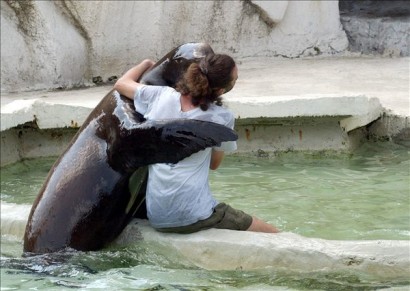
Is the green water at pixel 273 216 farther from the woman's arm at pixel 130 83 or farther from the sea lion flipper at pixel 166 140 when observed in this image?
the woman's arm at pixel 130 83

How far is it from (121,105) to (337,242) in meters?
1.40

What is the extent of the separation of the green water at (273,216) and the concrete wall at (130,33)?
185cm

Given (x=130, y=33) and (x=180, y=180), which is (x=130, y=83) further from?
(x=130, y=33)

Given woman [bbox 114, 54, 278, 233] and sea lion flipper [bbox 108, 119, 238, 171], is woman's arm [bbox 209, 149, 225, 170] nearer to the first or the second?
woman [bbox 114, 54, 278, 233]

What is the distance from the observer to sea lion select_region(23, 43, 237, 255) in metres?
5.16

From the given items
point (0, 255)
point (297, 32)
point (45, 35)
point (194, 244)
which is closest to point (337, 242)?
point (194, 244)

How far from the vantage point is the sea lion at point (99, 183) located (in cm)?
516

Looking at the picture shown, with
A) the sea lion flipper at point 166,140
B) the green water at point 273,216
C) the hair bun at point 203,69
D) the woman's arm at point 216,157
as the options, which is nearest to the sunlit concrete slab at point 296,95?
the green water at point 273,216

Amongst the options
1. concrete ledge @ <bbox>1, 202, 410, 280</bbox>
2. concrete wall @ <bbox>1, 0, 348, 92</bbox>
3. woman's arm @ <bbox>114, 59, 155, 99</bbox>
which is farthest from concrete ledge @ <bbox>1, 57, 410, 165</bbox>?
concrete ledge @ <bbox>1, 202, 410, 280</bbox>

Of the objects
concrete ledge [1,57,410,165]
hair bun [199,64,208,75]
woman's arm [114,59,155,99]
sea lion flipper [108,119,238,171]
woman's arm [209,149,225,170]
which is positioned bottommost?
concrete ledge [1,57,410,165]

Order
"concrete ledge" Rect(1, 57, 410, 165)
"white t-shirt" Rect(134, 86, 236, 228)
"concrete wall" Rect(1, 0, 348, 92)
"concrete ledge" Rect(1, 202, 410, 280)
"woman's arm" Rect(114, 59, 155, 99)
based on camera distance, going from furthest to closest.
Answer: "concrete wall" Rect(1, 0, 348, 92)
"concrete ledge" Rect(1, 57, 410, 165)
"woman's arm" Rect(114, 59, 155, 99)
"white t-shirt" Rect(134, 86, 236, 228)
"concrete ledge" Rect(1, 202, 410, 280)

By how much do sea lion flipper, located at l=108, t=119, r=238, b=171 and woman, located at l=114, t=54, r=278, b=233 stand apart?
2.5 inches

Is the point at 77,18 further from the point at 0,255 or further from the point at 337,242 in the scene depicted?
the point at 337,242

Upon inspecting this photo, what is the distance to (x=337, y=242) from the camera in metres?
4.83
